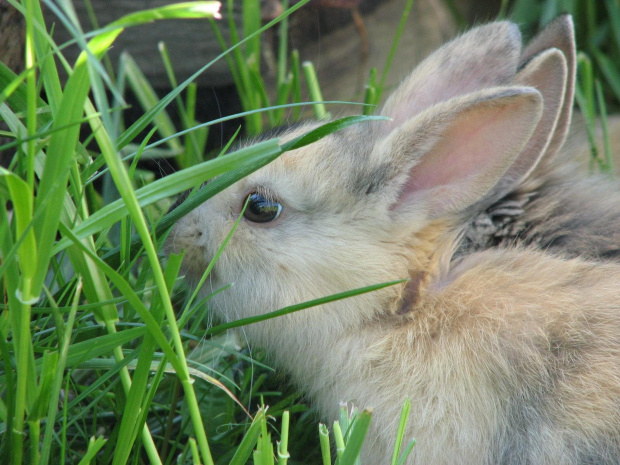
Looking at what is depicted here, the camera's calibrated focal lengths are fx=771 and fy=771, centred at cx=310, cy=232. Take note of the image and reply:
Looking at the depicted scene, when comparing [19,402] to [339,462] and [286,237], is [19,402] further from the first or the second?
[286,237]

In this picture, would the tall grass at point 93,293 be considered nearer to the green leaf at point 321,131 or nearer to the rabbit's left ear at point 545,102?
the green leaf at point 321,131

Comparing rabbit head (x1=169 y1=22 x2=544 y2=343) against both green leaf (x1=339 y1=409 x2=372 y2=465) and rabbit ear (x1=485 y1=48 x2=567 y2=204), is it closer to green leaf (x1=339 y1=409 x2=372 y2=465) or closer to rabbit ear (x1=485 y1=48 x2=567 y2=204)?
rabbit ear (x1=485 y1=48 x2=567 y2=204)

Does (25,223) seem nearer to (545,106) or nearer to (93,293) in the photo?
(93,293)

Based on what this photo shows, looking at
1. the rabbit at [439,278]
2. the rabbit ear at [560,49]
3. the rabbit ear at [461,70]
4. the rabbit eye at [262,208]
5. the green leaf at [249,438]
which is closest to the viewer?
the green leaf at [249,438]

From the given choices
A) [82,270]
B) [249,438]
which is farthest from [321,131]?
[249,438]

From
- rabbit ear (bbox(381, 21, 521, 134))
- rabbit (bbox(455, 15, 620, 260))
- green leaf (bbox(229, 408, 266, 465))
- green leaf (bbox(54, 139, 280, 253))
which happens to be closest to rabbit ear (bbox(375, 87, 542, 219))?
rabbit (bbox(455, 15, 620, 260))

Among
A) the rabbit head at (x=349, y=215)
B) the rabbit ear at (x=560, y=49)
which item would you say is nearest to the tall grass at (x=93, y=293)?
the rabbit head at (x=349, y=215)

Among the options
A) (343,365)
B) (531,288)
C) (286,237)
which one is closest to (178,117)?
(286,237)
